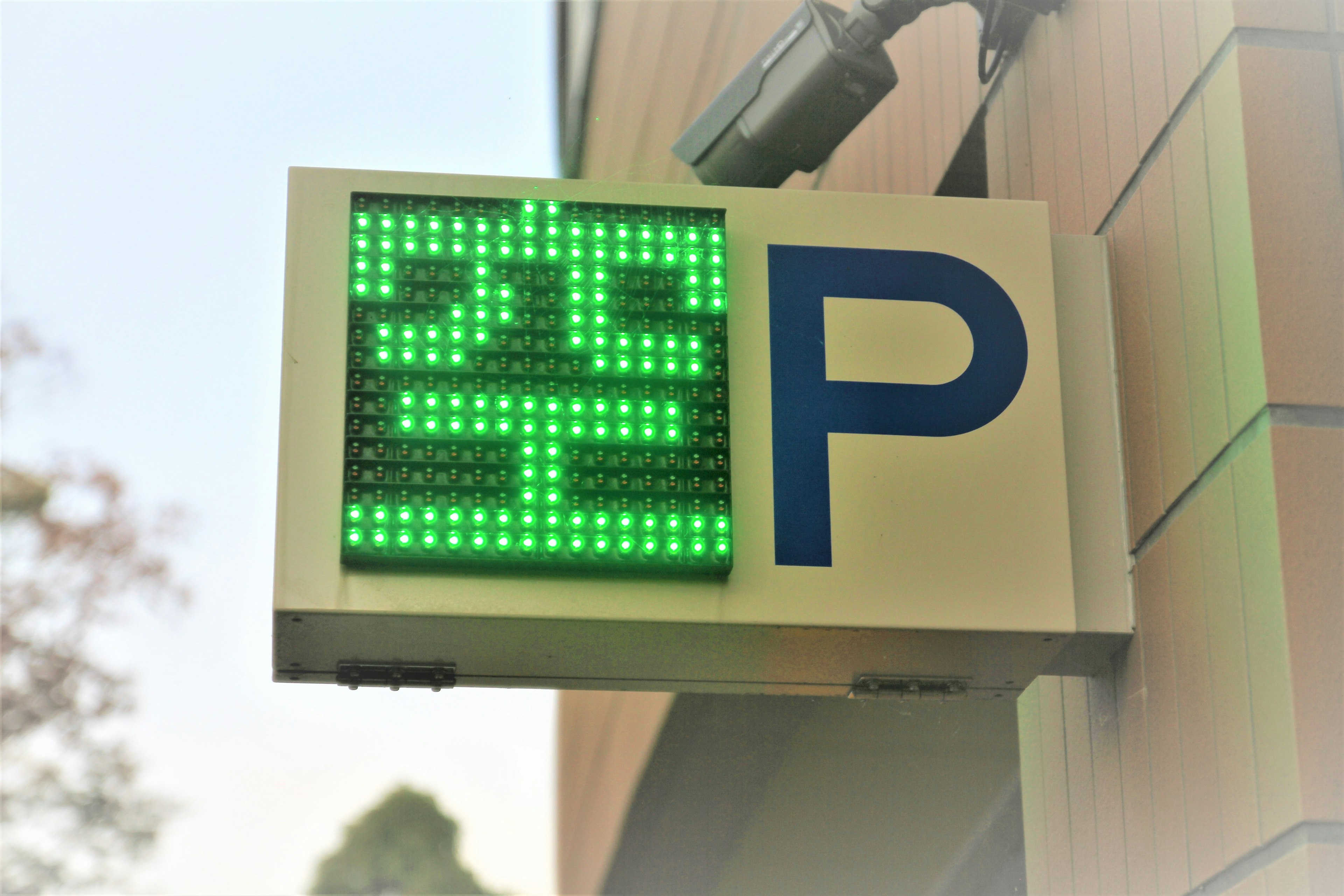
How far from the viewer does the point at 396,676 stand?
3439 mm

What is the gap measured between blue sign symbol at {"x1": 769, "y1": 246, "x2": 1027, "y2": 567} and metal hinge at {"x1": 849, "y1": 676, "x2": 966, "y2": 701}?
39 cm

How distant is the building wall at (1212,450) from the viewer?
266 centimetres

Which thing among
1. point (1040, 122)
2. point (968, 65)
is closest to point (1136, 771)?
point (1040, 122)

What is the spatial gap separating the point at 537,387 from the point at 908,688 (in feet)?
3.69

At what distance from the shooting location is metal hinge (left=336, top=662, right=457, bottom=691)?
3.41m

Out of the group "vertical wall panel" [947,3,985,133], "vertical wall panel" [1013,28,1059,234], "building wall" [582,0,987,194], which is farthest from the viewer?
"building wall" [582,0,987,194]

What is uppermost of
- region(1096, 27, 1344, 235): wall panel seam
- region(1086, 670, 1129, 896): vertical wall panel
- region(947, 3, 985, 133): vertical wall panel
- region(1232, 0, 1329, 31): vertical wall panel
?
region(947, 3, 985, 133): vertical wall panel

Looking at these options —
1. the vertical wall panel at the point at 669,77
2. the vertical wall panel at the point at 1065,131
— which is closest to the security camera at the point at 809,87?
the vertical wall panel at the point at 1065,131

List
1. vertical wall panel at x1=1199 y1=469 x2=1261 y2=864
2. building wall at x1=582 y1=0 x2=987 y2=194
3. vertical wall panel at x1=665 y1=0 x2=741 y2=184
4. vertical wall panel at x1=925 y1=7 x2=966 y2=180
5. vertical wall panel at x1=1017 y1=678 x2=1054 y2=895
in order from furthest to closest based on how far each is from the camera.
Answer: vertical wall panel at x1=665 y1=0 x2=741 y2=184 → building wall at x1=582 y1=0 x2=987 y2=194 → vertical wall panel at x1=925 y1=7 x2=966 y2=180 → vertical wall panel at x1=1017 y1=678 x2=1054 y2=895 → vertical wall panel at x1=1199 y1=469 x2=1261 y2=864

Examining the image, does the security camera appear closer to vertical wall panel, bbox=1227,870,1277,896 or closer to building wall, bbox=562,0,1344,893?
building wall, bbox=562,0,1344,893

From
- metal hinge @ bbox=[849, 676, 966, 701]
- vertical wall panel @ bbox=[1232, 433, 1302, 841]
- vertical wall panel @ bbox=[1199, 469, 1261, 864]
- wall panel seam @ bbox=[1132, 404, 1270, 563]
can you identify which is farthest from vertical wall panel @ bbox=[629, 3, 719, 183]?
vertical wall panel @ bbox=[1232, 433, 1302, 841]

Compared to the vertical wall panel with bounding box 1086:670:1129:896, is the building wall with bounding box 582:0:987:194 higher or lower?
higher

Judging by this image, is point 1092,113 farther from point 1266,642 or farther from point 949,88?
point 1266,642

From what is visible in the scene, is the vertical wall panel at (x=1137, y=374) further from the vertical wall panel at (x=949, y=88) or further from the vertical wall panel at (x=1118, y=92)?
the vertical wall panel at (x=949, y=88)
